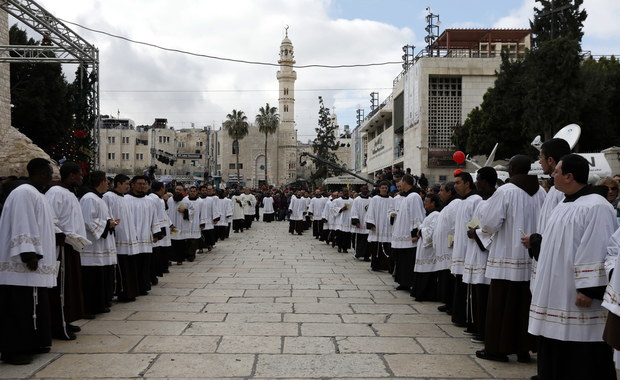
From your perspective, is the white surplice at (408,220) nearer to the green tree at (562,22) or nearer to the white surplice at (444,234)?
the white surplice at (444,234)

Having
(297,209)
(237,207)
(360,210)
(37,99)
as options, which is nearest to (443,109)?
(297,209)

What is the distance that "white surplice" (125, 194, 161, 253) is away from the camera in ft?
28.7

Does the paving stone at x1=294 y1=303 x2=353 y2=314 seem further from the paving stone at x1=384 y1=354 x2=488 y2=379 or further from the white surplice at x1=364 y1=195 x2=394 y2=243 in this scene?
the white surplice at x1=364 y1=195 x2=394 y2=243

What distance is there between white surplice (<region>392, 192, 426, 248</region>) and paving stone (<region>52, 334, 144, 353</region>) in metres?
4.95

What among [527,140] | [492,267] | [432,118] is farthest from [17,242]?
[432,118]

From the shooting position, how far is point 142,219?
883 cm

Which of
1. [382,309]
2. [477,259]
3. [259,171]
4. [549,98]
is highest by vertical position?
[549,98]

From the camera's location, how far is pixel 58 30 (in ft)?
52.9

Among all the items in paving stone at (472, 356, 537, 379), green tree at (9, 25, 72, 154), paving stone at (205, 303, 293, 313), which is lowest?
paving stone at (205, 303, 293, 313)

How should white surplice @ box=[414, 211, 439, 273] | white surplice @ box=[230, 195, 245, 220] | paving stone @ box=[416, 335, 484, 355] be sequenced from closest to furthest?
paving stone @ box=[416, 335, 484, 355]
white surplice @ box=[414, 211, 439, 273]
white surplice @ box=[230, 195, 245, 220]

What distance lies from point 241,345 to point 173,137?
8131 centimetres

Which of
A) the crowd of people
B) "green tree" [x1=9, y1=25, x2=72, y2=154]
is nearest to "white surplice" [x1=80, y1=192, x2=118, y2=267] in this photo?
the crowd of people

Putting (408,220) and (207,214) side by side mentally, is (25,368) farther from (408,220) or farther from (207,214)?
(207,214)

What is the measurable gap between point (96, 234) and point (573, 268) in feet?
18.2
